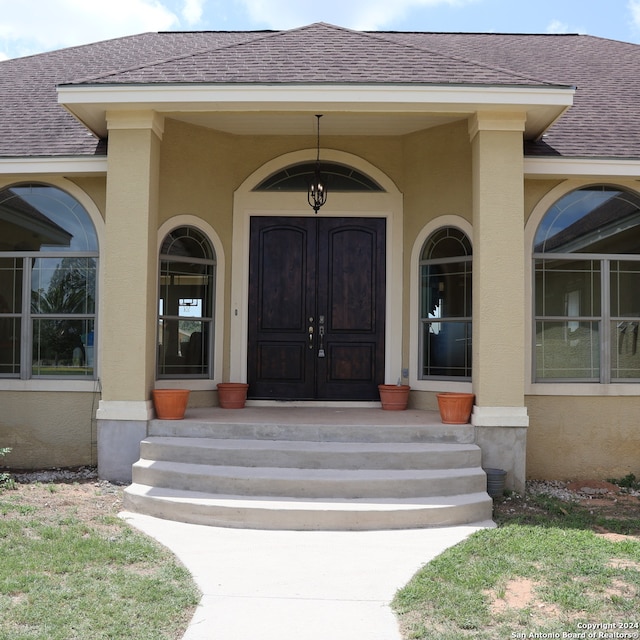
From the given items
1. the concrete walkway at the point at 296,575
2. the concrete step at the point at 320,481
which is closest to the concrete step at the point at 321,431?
the concrete step at the point at 320,481

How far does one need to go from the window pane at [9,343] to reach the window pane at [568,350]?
6.35 m

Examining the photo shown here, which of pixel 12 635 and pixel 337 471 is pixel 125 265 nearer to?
pixel 337 471

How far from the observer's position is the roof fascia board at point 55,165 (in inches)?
324

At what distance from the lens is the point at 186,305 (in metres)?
8.95

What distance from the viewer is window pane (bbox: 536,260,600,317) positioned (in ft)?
27.9

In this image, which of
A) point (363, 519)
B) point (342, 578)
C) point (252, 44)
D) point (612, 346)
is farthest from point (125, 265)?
point (612, 346)

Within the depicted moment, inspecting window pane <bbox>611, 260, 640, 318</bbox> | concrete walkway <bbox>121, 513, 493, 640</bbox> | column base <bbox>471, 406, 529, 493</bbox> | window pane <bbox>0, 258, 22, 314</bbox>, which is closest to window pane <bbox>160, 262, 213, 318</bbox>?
window pane <bbox>0, 258, 22, 314</bbox>

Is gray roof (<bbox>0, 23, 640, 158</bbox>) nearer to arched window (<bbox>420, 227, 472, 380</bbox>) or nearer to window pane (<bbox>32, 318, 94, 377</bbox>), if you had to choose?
arched window (<bbox>420, 227, 472, 380</bbox>)

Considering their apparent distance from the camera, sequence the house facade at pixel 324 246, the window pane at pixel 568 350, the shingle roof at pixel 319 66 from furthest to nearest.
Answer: the window pane at pixel 568 350, the house facade at pixel 324 246, the shingle roof at pixel 319 66

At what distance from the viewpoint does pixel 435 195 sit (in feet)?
28.9

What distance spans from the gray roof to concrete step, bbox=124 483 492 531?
4099 millimetres

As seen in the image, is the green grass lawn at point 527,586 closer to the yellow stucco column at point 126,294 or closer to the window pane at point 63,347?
the yellow stucco column at point 126,294

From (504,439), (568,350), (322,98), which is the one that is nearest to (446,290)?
(568,350)

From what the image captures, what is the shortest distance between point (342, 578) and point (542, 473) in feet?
13.9
